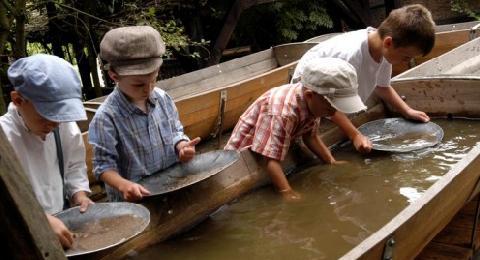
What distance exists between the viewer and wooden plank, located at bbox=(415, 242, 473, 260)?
3230 mm

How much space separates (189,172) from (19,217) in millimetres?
1755

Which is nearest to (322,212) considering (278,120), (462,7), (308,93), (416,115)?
(278,120)

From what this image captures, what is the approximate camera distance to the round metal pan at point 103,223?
220 cm

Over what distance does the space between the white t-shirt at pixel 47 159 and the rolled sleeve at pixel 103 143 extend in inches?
6.5

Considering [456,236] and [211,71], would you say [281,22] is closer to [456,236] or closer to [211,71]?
[211,71]

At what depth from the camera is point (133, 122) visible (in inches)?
104

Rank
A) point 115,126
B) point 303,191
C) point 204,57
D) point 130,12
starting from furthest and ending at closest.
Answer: point 204,57, point 130,12, point 303,191, point 115,126

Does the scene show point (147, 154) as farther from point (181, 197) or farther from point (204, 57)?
point (204, 57)

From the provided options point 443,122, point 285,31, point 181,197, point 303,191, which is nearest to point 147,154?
point 181,197

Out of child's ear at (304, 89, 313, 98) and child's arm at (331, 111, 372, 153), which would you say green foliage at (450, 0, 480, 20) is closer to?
child's arm at (331, 111, 372, 153)

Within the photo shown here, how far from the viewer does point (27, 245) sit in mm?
1219

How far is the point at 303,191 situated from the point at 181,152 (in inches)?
40.6

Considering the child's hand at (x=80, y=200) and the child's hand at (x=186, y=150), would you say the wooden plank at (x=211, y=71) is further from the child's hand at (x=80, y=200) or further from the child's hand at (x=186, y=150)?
the child's hand at (x=80, y=200)

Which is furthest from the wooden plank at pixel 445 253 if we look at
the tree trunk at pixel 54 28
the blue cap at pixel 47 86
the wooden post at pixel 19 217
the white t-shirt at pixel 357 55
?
the tree trunk at pixel 54 28
